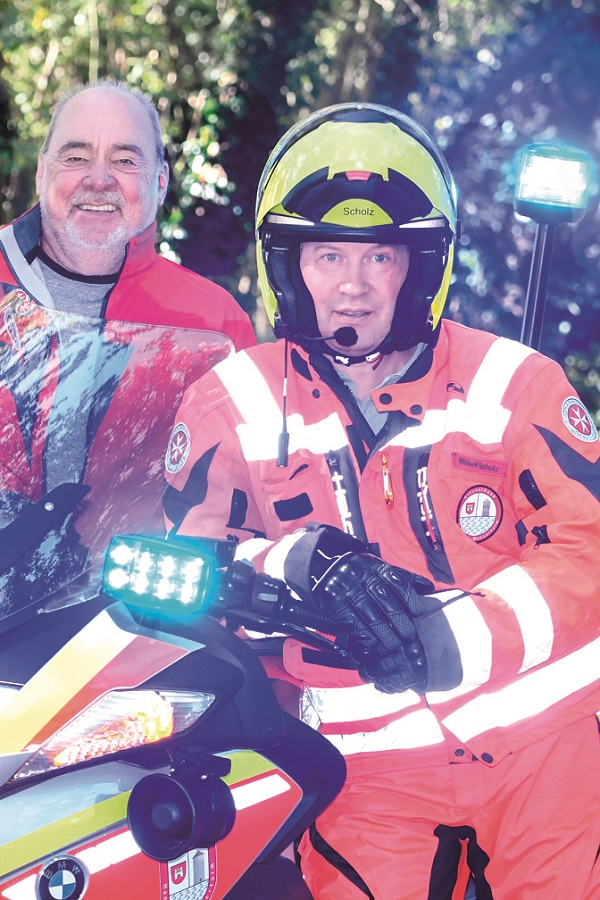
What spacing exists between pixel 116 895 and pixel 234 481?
3.38ft

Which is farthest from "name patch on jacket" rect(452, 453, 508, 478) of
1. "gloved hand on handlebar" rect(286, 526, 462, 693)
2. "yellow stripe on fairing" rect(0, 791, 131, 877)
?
"yellow stripe on fairing" rect(0, 791, 131, 877)

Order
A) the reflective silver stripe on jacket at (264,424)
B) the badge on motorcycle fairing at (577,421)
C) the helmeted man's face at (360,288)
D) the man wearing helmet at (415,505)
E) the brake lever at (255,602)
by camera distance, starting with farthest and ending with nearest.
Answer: the helmeted man's face at (360,288)
the reflective silver stripe on jacket at (264,424)
the badge on motorcycle fairing at (577,421)
the man wearing helmet at (415,505)
the brake lever at (255,602)

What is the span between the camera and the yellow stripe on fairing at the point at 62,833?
1.51 metres

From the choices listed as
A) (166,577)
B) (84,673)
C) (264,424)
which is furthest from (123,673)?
(264,424)

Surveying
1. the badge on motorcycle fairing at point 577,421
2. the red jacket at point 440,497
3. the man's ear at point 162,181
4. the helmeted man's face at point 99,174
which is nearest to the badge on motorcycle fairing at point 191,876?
the red jacket at point 440,497

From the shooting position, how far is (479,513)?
2.31 metres

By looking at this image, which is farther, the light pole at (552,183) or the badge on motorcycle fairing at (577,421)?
the light pole at (552,183)

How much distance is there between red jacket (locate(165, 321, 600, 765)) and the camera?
7.11ft

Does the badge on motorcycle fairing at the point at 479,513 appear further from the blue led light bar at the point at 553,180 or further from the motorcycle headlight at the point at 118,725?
the blue led light bar at the point at 553,180

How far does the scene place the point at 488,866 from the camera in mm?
2156

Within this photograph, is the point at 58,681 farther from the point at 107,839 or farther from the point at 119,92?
the point at 119,92

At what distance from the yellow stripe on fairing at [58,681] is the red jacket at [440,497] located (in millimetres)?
496

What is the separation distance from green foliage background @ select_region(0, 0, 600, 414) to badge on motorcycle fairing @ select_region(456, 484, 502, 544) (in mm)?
7667

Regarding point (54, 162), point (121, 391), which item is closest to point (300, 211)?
point (121, 391)
